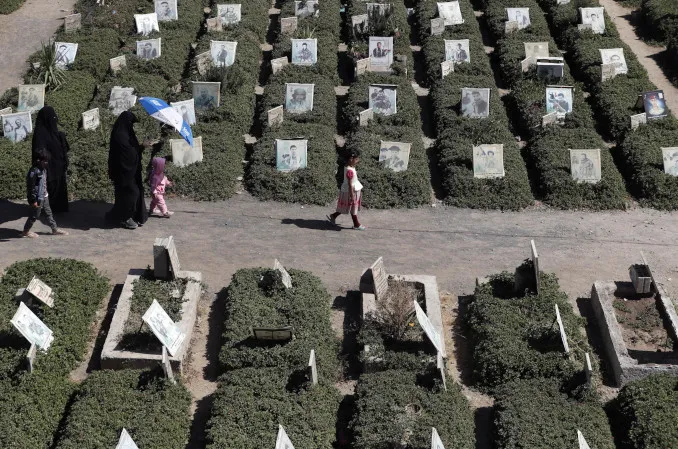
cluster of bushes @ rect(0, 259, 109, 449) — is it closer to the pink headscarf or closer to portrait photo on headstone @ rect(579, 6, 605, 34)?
the pink headscarf

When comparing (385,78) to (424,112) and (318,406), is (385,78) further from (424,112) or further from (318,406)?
(318,406)

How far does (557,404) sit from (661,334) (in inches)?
93.7

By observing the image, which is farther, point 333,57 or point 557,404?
point 333,57

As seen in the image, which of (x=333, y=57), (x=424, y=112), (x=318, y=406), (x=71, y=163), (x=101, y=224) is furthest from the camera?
(x=333, y=57)

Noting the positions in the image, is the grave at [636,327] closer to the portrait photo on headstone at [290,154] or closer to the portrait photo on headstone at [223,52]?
the portrait photo on headstone at [290,154]

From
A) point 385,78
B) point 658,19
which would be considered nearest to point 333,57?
point 385,78

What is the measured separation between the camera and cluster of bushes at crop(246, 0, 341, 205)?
1644 cm

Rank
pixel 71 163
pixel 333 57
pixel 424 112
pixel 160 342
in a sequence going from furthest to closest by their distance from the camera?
pixel 333 57, pixel 424 112, pixel 71 163, pixel 160 342

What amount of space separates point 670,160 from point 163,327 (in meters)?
9.46

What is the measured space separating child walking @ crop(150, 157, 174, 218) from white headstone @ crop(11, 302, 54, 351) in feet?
11.8

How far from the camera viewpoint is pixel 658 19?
2339cm

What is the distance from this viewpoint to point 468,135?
17.8 metres

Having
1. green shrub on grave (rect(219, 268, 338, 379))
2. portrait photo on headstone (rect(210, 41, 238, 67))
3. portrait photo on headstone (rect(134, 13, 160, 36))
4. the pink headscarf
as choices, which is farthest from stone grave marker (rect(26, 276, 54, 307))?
portrait photo on headstone (rect(134, 13, 160, 36))

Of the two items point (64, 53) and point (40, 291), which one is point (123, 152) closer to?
point (40, 291)
